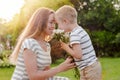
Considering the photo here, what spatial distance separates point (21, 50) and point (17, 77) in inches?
9.5

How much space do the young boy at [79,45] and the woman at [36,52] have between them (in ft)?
3.03

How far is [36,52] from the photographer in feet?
11.3

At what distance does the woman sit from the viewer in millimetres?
3383

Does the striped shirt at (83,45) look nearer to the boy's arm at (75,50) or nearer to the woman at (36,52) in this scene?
the boy's arm at (75,50)

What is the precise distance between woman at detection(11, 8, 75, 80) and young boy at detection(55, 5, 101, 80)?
0.92m

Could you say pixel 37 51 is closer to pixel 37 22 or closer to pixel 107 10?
pixel 37 22

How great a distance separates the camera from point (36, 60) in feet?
11.2

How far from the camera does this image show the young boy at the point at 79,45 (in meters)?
4.58

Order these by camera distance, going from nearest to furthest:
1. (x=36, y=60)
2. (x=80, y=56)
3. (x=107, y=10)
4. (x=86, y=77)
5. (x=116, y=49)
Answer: (x=36, y=60)
(x=80, y=56)
(x=86, y=77)
(x=116, y=49)
(x=107, y=10)

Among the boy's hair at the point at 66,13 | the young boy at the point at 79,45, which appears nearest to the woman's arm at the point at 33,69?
the young boy at the point at 79,45

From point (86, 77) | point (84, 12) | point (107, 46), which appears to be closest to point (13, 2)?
point (84, 12)

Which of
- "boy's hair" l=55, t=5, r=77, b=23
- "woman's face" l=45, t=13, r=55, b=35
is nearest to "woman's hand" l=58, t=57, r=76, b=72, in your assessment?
"woman's face" l=45, t=13, r=55, b=35

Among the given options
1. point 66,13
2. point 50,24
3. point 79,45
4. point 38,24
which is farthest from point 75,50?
point 38,24

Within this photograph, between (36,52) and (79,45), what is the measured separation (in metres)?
1.29
